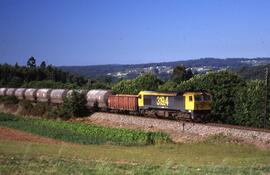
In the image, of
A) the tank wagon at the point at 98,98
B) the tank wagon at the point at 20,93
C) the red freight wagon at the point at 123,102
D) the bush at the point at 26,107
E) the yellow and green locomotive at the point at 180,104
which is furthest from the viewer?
the tank wagon at the point at 20,93

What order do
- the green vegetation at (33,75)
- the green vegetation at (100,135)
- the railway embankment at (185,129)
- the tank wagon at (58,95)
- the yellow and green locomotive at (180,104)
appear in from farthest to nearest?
the green vegetation at (33,75)
the tank wagon at (58,95)
the yellow and green locomotive at (180,104)
the green vegetation at (100,135)
the railway embankment at (185,129)

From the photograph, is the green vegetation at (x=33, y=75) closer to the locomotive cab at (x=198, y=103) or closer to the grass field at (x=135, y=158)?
the locomotive cab at (x=198, y=103)

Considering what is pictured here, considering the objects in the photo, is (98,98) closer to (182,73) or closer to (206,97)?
(206,97)

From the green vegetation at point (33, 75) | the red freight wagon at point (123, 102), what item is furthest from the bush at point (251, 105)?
the green vegetation at point (33, 75)

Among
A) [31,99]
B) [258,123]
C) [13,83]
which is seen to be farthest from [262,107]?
[13,83]

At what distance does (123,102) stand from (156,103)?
8521mm

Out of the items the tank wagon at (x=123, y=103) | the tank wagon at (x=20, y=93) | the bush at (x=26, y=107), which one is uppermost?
the tank wagon at (x=123, y=103)

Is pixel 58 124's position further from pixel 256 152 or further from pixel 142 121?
pixel 256 152

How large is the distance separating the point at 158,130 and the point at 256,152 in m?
13.2

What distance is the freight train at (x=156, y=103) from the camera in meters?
43.6

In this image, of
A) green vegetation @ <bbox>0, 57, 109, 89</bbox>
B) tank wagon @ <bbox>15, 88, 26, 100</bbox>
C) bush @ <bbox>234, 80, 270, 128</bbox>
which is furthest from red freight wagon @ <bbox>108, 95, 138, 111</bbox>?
green vegetation @ <bbox>0, 57, 109, 89</bbox>

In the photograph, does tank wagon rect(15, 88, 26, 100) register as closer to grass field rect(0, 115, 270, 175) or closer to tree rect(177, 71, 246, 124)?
tree rect(177, 71, 246, 124)

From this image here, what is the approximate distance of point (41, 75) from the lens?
14188 centimetres

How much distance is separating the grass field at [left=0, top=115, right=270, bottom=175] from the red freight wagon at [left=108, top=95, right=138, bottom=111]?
13.6m
